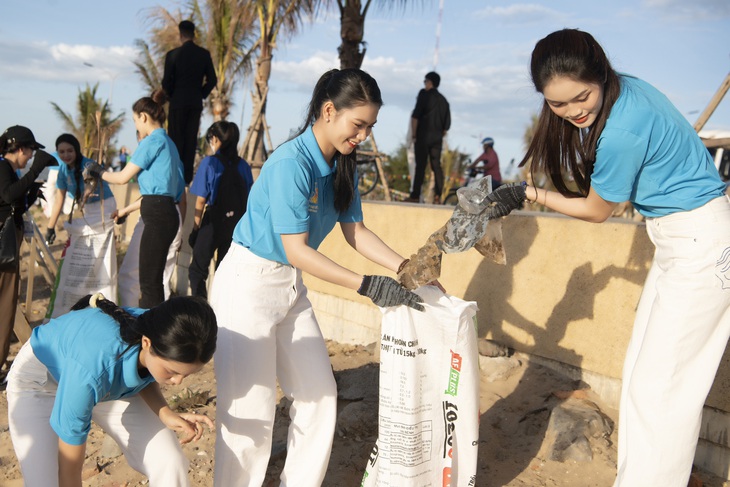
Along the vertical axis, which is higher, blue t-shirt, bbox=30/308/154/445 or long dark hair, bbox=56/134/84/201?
long dark hair, bbox=56/134/84/201

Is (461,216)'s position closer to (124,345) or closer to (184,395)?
(124,345)

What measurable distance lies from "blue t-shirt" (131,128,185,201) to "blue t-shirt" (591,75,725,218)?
3558mm

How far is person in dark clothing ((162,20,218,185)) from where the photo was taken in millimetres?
7094

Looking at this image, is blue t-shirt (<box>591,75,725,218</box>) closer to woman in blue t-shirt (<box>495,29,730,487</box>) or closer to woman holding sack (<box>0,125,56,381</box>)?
woman in blue t-shirt (<box>495,29,730,487</box>)

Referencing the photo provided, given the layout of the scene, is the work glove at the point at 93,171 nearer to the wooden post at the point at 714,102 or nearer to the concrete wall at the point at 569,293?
the concrete wall at the point at 569,293

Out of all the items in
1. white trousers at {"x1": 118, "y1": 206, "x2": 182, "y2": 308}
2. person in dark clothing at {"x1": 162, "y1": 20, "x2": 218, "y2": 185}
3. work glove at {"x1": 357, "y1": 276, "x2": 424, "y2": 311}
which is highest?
person in dark clothing at {"x1": 162, "y1": 20, "x2": 218, "y2": 185}

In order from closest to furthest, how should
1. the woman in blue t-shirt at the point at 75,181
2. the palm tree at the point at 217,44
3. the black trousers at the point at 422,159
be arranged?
the woman in blue t-shirt at the point at 75,181 → the black trousers at the point at 422,159 → the palm tree at the point at 217,44

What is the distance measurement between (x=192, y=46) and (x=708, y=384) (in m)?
6.10

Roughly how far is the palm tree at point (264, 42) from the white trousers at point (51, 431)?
691 cm

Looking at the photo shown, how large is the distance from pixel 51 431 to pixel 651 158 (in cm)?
237

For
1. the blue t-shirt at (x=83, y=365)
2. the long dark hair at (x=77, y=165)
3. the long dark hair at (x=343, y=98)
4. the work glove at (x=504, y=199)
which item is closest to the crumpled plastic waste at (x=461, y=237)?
the work glove at (x=504, y=199)

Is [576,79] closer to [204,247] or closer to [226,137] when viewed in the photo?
[226,137]

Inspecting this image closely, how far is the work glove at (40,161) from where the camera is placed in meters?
4.87

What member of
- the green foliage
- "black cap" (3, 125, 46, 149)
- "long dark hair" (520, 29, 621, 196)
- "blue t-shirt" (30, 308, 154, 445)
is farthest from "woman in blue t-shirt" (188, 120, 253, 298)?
the green foliage
